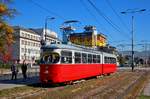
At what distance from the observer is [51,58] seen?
26094mm

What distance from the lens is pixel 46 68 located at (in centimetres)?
2589

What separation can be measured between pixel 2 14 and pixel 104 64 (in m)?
18.6

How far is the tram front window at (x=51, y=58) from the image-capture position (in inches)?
1022

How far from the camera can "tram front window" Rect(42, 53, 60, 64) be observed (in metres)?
26.0

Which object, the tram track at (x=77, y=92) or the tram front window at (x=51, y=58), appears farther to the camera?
the tram front window at (x=51, y=58)

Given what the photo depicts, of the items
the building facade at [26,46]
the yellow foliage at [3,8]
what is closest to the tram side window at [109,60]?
the yellow foliage at [3,8]

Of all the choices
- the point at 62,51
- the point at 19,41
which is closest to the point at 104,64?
the point at 62,51

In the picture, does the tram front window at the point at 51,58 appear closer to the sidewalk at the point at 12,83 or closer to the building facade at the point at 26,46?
the sidewalk at the point at 12,83

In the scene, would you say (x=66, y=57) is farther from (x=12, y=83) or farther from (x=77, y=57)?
(x=12, y=83)

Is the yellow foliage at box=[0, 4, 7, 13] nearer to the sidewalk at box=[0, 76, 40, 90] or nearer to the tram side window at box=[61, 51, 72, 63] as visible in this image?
the tram side window at box=[61, 51, 72, 63]

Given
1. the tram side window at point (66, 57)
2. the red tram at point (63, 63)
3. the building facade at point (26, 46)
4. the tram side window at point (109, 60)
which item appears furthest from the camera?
the building facade at point (26, 46)

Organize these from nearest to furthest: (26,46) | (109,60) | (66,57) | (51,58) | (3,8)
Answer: (51,58) → (3,8) → (66,57) → (109,60) → (26,46)

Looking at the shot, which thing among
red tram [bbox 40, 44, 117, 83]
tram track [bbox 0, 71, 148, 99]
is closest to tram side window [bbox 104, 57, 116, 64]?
red tram [bbox 40, 44, 117, 83]

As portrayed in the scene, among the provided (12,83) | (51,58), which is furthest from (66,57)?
(12,83)
